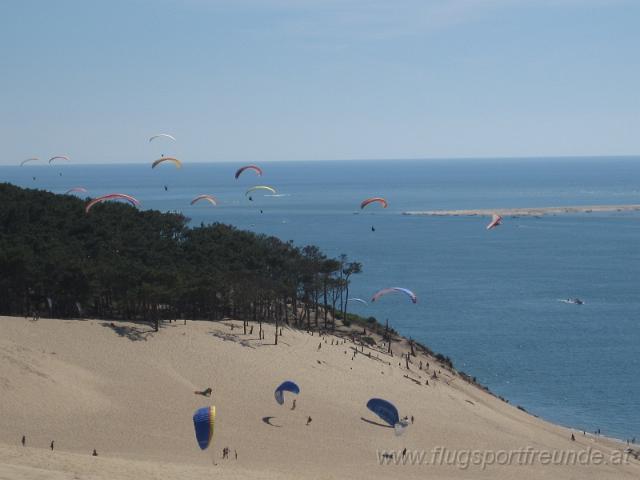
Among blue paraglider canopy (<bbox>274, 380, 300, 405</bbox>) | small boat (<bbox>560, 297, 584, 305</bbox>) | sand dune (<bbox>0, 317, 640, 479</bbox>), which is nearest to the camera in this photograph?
sand dune (<bbox>0, 317, 640, 479</bbox>)

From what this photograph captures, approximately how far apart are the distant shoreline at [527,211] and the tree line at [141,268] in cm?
11630

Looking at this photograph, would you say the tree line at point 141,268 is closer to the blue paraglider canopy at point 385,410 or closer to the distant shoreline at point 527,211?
the blue paraglider canopy at point 385,410

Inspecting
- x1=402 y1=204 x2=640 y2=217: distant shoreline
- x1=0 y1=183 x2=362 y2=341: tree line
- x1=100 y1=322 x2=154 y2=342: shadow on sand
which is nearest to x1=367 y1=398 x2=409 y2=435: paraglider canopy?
x1=100 y1=322 x2=154 y2=342: shadow on sand

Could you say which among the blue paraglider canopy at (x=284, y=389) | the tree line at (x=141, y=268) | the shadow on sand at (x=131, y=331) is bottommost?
the blue paraglider canopy at (x=284, y=389)

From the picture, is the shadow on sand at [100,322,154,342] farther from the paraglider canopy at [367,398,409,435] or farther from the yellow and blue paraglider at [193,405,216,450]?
the yellow and blue paraglider at [193,405,216,450]

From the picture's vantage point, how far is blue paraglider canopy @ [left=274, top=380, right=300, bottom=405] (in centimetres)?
3272

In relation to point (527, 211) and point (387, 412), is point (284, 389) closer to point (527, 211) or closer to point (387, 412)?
point (387, 412)

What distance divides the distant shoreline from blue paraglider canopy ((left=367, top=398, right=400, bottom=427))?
141m

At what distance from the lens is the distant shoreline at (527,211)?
174 m

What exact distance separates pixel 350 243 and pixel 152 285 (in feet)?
274

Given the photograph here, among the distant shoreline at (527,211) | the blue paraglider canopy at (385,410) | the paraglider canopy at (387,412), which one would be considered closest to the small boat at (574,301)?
the paraglider canopy at (387,412)

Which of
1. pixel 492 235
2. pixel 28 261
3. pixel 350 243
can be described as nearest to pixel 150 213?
pixel 28 261

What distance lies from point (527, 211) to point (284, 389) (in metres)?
154

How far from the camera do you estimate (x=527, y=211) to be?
586ft
